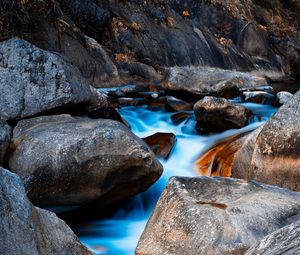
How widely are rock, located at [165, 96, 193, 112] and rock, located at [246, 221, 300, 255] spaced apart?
729cm

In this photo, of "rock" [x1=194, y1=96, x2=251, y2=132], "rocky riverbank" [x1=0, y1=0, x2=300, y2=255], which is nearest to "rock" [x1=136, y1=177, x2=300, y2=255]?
"rocky riverbank" [x1=0, y1=0, x2=300, y2=255]

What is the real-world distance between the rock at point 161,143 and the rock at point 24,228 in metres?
4.19

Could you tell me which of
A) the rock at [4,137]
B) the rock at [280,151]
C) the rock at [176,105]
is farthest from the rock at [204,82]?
the rock at [4,137]

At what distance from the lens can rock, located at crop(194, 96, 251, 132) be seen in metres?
8.09

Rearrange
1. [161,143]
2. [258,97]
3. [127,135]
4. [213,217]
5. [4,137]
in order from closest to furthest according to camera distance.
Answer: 1. [213,217]
2. [127,135]
3. [4,137]
4. [161,143]
5. [258,97]

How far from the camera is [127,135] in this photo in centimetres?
555

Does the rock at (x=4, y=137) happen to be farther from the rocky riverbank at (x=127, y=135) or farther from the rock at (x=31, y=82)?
the rock at (x=31, y=82)

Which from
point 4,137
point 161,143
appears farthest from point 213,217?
point 161,143

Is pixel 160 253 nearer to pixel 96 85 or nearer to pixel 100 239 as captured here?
pixel 100 239

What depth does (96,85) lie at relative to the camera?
10.7 meters

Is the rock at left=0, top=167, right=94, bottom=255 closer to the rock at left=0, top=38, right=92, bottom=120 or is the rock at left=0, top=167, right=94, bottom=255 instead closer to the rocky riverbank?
the rocky riverbank

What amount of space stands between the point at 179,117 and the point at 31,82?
3.28 m

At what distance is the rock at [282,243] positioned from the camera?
2.13 metres

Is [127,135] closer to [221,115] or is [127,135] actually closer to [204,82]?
[221,115]
